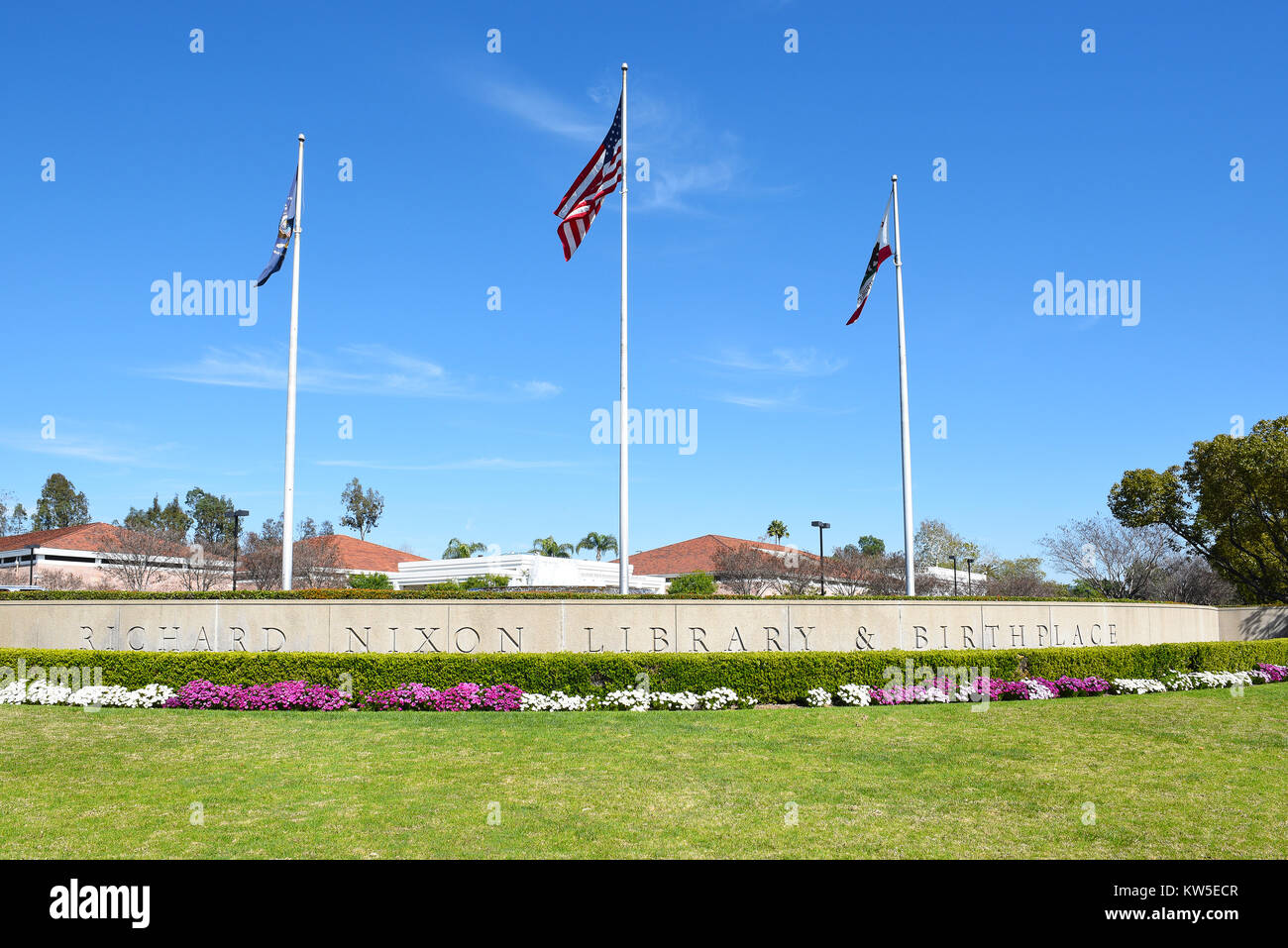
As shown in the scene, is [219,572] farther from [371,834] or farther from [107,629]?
[371,834]

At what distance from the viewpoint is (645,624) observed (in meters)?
15.8

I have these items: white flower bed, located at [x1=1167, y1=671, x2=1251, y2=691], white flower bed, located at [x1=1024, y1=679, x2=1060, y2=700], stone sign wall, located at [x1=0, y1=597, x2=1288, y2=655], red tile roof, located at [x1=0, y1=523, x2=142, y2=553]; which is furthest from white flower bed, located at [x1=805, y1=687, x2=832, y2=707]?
red tile roof, located at [x1=0, y1=523, x2=142, y2=553]

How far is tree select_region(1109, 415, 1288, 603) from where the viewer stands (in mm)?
36094

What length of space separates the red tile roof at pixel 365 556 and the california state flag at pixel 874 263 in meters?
44.5

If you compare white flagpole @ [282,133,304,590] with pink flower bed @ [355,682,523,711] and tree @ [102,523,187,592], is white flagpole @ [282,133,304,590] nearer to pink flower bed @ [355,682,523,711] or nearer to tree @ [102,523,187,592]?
pink flower bed @ [355,682,523,711]

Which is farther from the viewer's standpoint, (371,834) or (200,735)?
(200,735)

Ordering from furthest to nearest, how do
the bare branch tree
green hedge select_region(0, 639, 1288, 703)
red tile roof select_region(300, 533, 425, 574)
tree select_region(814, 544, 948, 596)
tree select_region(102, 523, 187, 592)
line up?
red tile roof select_region(300, 533, 425, 574), tree select_region(814, 544, 948, 596), the bare branch tree, tree select_region(102, 523, 187, 592), green hedge select_region(0, 639, 1288, 703)

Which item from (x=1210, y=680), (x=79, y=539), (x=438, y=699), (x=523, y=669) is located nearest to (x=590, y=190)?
→ (x=523, y=669)

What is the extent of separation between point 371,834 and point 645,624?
925cm

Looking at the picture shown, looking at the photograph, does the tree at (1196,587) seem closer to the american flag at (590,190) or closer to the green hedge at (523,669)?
the green hedge at (523,669)

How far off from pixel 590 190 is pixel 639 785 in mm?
13157

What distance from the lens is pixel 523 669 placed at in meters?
14.2

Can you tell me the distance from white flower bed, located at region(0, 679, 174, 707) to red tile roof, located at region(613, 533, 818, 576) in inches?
1706
